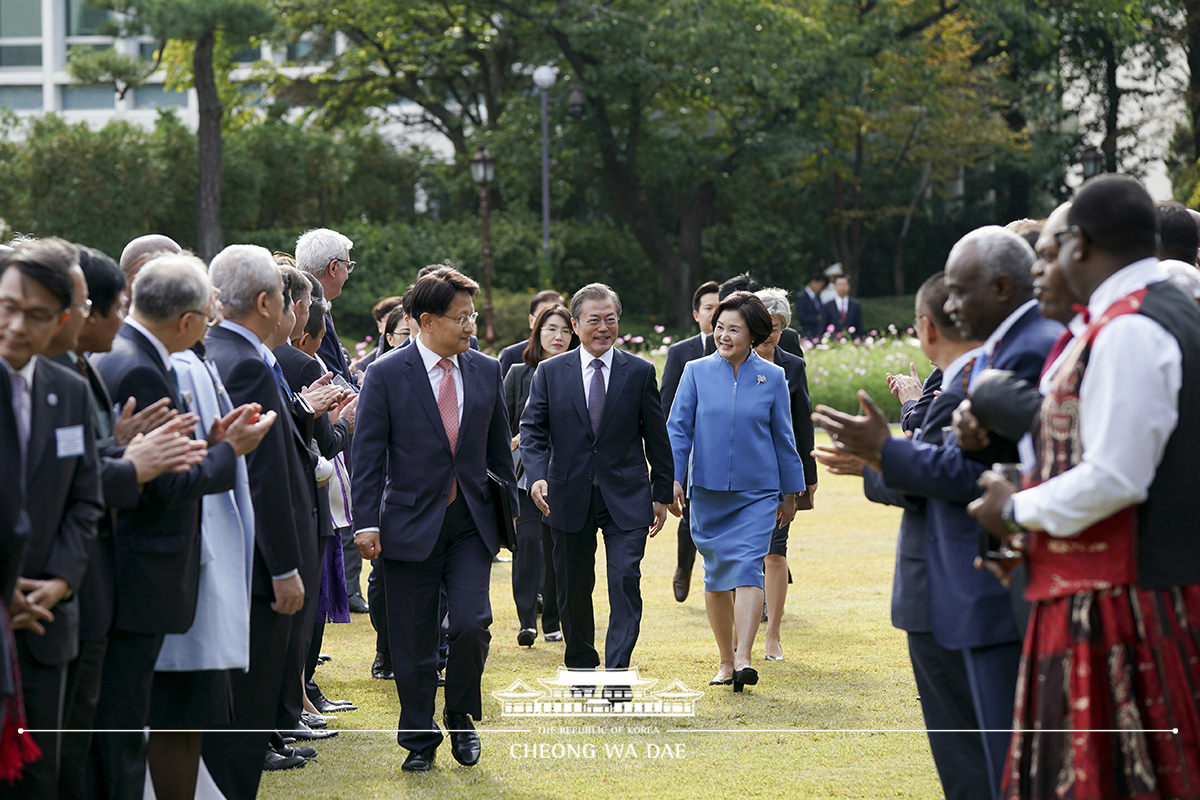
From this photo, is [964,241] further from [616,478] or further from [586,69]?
[586,69]

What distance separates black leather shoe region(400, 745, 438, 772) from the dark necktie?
2.21 metres

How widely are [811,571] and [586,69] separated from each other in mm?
24111

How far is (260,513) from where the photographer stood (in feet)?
15.1

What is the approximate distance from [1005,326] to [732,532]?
344cm

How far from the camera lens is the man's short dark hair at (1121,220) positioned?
3227 mm

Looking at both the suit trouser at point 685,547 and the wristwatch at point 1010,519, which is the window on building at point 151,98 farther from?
the wristwatch at point 1010,519

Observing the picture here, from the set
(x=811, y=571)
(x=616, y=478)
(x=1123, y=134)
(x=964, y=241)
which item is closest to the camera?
(x=964, y=241)

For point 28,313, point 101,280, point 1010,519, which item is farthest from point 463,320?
point 1010,519

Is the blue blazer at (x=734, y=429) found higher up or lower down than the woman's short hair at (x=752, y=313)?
lower down

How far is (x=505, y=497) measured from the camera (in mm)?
5875

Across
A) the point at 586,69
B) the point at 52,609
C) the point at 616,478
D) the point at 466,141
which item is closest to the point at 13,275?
the point at 52,609

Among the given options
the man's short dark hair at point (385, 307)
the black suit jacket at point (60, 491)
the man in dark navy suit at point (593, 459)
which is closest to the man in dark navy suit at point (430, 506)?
the man in dark navy suit at point (593, 459)

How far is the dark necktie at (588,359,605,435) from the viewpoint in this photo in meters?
7.13

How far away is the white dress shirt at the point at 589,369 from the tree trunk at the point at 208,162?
22529 millimetres
